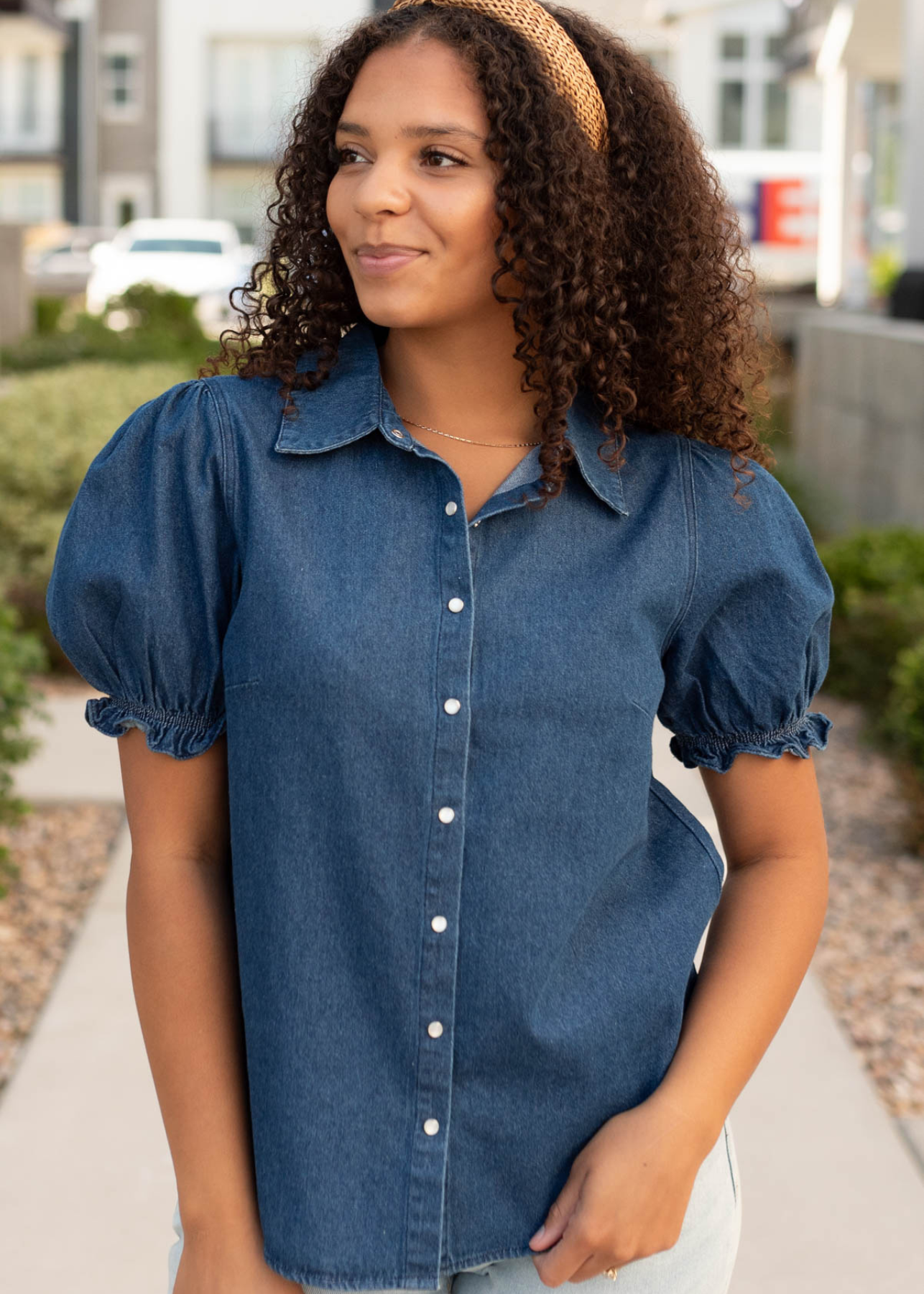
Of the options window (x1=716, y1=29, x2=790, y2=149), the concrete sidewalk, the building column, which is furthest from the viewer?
window (x1=716, y1=29, x2=790, y2=149)

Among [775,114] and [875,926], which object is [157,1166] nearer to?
[875,926]

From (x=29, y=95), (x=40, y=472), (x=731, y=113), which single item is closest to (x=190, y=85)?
(x=29, y=95)

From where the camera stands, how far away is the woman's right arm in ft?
4.57

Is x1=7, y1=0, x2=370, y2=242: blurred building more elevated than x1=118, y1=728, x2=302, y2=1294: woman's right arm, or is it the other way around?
x1=7, y1=0, x2=370, y2=242: blurred building

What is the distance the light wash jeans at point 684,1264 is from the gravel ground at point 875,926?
1631mm

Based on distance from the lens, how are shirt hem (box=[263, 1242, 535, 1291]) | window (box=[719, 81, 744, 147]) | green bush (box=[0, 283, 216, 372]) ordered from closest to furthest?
shirt hem (box=[263, 1242, 535, 1291]), green bush (box=[0, 283, 216, 372]), window (box=[719, 81, 744, 147])

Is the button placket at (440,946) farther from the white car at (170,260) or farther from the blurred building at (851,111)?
the white car at (170,260)

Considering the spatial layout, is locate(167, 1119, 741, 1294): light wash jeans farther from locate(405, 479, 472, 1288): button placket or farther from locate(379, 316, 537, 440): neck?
locate(379, 316, 537, 440): neck

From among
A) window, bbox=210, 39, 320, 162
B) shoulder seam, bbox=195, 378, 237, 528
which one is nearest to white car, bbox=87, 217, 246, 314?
window, bbox=210, 39, 320, 162

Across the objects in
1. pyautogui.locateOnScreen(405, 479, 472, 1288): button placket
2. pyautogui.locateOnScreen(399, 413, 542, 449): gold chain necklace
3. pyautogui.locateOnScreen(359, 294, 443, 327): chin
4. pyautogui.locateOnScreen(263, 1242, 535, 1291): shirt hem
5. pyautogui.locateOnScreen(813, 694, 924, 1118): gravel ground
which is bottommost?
pyautogui.locateOnScreen(813, 694, 924, 1118): gravel ground

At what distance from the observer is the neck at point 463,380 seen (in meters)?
1.53

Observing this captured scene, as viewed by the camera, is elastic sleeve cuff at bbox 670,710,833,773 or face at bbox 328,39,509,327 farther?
elastic sleeve cuff at bbox 670,710,833,773

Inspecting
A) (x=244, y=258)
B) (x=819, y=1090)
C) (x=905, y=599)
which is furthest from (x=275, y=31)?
(x=819, y=1090)

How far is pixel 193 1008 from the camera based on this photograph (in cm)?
143
